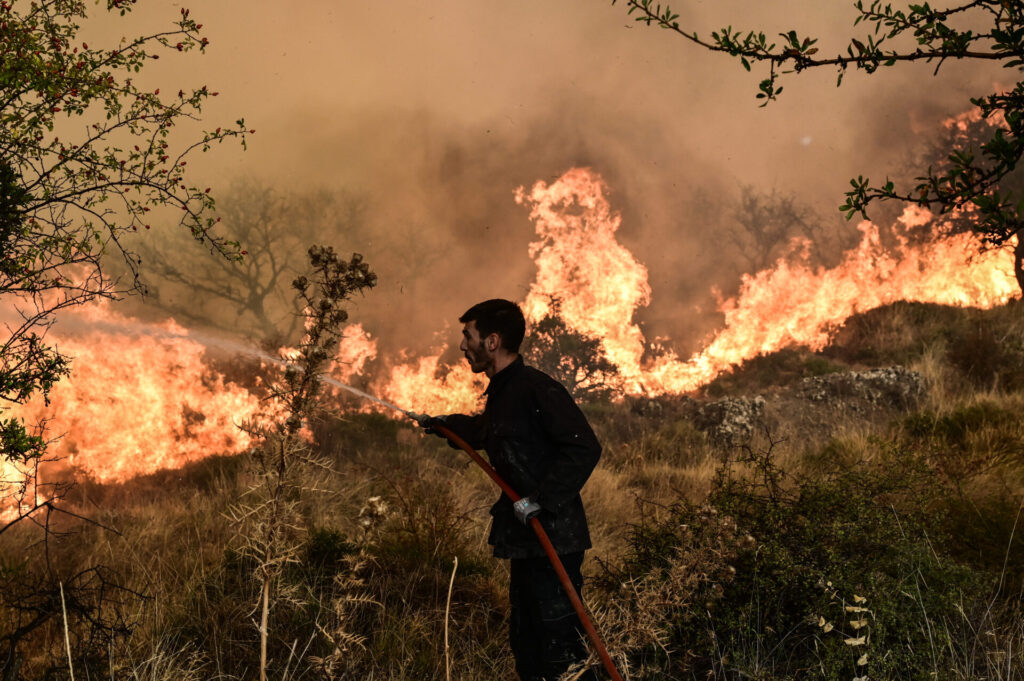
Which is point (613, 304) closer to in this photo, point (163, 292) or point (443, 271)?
point (443, 271)

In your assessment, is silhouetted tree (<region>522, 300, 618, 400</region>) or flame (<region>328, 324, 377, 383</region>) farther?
flame (<region>328, 324, 377, 383</region>)

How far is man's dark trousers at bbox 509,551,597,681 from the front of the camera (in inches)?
117

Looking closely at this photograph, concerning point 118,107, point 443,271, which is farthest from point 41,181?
point 443,271

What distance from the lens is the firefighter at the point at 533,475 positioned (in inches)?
116

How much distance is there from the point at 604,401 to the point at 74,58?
1565cm

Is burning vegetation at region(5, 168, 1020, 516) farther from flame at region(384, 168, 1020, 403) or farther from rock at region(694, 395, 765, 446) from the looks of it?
rock at region(694, 395, 765, 446)

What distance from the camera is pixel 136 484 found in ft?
38.9

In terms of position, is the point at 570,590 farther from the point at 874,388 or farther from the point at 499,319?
the point at 874,388

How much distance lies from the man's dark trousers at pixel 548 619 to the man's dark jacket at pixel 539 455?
121 millimetres

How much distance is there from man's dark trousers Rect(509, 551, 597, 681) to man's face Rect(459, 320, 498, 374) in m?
1.02

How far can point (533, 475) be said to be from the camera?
308 cm

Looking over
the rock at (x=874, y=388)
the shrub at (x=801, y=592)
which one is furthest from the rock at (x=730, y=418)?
the shrub at (x=801, y=592)

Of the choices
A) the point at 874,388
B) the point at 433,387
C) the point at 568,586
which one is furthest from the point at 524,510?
the point at 433,387

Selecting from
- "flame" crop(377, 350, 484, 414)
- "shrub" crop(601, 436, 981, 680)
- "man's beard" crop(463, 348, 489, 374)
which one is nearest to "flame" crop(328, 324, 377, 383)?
"flame" crop(377, 350, 484, 414)
